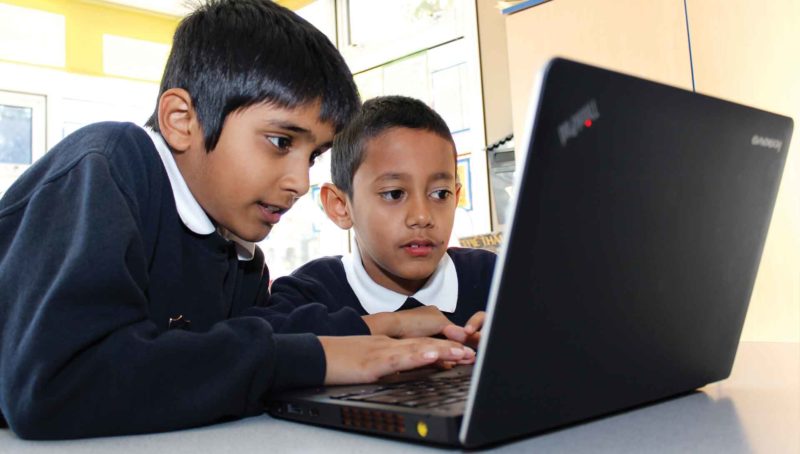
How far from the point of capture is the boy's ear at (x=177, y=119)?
34.3 inches

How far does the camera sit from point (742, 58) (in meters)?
1.64

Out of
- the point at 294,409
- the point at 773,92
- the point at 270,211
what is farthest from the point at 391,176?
the point at 773,92

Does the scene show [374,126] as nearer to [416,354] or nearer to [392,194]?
[392,194]

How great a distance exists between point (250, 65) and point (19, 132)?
146 inches

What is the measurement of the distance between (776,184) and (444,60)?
8.60 ft

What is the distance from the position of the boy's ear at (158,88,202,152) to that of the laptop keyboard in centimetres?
46

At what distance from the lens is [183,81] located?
0.89 meters

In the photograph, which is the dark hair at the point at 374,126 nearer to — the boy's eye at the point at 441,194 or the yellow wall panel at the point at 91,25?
the boy's eye at the point at 441,194

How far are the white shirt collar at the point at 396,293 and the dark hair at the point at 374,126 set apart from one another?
0.52 feet

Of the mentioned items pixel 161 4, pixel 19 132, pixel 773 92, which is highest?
pixel 161 4

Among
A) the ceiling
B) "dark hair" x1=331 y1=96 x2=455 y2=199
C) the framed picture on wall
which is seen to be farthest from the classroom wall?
the framed picture on wall

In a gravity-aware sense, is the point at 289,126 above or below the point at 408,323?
above

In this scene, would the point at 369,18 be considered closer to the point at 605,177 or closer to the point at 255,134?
the point at 255,134

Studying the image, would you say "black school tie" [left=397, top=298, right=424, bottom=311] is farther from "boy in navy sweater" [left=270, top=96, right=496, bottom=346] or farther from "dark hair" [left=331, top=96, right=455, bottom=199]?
"dark hair" [left=331, top=96, right=455, bottom=199]
